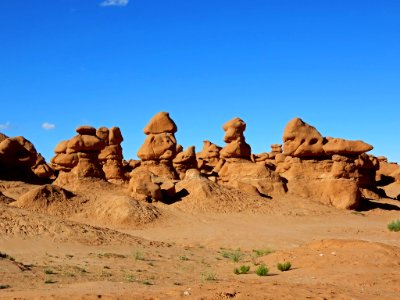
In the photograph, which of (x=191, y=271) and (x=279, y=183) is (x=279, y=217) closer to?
(x=279, y=183)

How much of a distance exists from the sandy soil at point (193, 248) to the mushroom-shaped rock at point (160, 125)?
7.27m

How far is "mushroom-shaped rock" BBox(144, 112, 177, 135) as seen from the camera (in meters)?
37.1

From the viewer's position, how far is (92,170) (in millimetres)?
32562

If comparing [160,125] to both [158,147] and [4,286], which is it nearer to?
[158,147]

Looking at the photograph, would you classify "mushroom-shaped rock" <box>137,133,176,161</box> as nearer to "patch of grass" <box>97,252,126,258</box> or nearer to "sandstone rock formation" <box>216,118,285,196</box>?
"sandstone rock formation" <box>216,118,285,196</box>

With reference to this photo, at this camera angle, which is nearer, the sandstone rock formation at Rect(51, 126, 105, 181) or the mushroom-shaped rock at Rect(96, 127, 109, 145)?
the sandstone rock formation at Rect(51, 126, 105, 181)

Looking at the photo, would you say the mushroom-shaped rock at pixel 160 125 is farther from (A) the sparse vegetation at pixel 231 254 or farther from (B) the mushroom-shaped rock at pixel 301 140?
(A) the sparse vegetation at pixel 231 254

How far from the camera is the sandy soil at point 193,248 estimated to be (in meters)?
9.94

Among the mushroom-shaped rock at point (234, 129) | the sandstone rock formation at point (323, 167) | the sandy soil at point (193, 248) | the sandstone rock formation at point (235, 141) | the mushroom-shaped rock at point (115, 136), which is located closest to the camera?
the sandy soil at point (193, 248)

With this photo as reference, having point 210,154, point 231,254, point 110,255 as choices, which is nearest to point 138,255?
point 110,255

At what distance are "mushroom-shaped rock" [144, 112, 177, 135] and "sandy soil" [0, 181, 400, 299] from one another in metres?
7.27

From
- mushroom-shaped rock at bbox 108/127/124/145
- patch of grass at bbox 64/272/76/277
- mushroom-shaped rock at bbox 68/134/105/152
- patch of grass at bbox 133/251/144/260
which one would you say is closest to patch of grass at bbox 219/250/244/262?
patch of grass at bbox 133/251/144/260

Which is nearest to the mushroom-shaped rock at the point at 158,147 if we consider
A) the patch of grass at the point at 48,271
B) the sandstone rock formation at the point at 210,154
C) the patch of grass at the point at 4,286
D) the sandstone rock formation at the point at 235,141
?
the sandstone rock formation at the point at 235,141

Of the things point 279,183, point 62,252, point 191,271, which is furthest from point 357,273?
point 279,183
